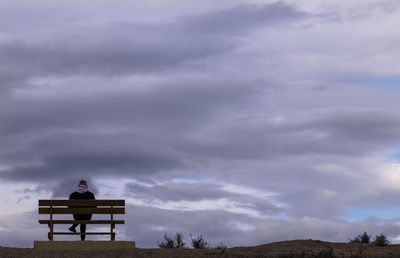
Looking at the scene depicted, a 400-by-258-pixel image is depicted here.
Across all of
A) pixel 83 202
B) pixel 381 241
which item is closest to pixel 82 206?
pixel 83 202

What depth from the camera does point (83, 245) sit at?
24.0 meters

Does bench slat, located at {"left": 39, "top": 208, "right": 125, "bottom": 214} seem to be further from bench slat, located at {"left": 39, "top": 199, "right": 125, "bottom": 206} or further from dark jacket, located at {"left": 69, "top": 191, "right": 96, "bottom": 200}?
dark jacket, located at {"left": 69, "top": 191, "right": 96, "bottom": 200}

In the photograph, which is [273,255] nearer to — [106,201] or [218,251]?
[218,251]

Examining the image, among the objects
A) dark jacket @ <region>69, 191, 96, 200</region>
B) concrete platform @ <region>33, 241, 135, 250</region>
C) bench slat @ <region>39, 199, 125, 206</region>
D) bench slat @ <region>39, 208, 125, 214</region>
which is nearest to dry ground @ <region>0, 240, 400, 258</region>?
concrete platform @ <region>33, 241, 135, 250</region>

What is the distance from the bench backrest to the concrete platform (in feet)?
3.86

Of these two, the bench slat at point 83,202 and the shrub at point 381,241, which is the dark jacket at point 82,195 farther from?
the shrub at point 381,241

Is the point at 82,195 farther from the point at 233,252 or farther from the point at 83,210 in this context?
the point at 233,252

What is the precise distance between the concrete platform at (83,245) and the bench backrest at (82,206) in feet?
3.86

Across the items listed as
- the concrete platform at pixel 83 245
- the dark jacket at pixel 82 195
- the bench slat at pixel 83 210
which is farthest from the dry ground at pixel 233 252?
the dark jacket at pixel 82 195

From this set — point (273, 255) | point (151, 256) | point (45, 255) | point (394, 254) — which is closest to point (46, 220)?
point (45, 255)

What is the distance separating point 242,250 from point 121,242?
3.87m

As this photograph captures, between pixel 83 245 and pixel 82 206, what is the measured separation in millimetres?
1596

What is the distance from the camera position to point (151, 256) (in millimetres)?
20969

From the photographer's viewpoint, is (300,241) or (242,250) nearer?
(242,250)
